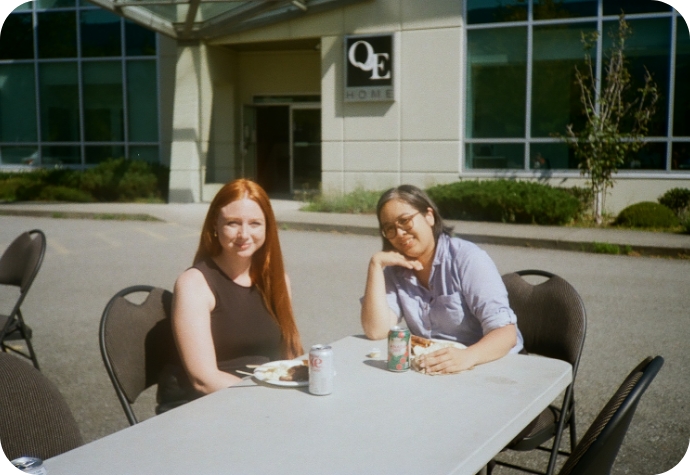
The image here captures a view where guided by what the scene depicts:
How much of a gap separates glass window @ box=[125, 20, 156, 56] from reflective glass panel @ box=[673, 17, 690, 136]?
42.1 ft

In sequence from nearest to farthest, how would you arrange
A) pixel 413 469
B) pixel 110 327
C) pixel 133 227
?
pixel 413 469, pixel 110 327, pixel 133 227

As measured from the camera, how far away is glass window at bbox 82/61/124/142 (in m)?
19.3

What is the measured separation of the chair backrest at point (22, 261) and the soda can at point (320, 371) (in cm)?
254

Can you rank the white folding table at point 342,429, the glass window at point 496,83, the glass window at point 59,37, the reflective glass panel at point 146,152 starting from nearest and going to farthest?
1. the white folding table at point 342,429
2. the glass window at point 496,83
3. the glass window at point 59,37
4. the reflective glass panel at point 146,152

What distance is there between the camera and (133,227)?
13.9 metres

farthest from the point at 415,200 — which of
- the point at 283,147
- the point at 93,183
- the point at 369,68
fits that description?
the point at 283,147

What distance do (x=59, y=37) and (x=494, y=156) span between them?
11.9 meters

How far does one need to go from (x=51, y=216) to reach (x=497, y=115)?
1000cm

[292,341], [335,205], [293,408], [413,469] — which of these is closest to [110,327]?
[292,341]

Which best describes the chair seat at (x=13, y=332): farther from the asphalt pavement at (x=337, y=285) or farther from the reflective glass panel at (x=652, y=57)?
the reflective glass panel at (x=652, y=57)

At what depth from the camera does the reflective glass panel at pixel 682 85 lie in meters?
14.0

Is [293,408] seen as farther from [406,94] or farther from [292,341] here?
[406,94]

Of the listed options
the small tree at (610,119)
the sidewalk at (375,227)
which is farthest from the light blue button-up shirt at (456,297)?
the small tree at (610,119)

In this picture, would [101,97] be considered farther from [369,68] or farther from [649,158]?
[649,158]
